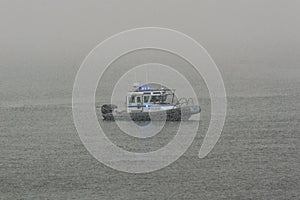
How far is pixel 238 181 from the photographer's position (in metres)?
37.3

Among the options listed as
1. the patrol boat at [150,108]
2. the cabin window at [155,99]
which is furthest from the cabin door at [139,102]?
the cabin window at [155,99]

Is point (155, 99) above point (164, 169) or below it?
above

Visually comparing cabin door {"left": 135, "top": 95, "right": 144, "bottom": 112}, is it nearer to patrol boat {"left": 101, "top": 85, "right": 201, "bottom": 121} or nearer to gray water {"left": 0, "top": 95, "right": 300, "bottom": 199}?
patrol boat {"left": 101, "top": 85, "right": 201, "bottom": 121}

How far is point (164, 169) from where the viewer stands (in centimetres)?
4047

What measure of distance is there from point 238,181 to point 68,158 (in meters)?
11.6

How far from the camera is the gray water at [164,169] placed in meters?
35.2

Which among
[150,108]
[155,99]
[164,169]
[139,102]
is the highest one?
[155,99]

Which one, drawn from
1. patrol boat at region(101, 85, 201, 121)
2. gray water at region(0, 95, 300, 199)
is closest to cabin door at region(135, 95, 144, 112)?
patrol boat at region(101, 85, 201, 121)

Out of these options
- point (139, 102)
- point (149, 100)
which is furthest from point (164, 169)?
point (139, 102)

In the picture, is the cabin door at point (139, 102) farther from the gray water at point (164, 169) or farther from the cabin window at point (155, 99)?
the gray water at point (164, 169)

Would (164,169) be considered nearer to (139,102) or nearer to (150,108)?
(150,108)

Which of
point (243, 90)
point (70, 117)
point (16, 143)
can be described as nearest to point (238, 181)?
point (16, 143)

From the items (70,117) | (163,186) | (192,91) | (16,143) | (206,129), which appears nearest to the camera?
(163,186)

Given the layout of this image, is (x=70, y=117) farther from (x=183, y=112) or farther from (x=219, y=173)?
(x=219, y=173)
